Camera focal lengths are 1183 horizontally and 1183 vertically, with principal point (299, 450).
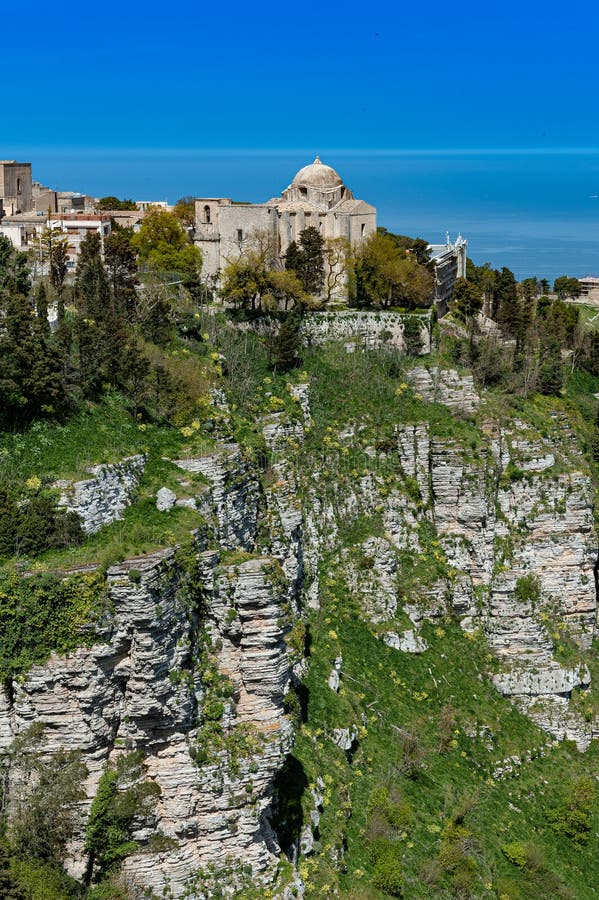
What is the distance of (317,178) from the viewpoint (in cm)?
6009

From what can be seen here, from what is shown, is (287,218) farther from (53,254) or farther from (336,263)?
(53,254)

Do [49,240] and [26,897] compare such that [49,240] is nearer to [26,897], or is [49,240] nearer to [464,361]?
[464,361]

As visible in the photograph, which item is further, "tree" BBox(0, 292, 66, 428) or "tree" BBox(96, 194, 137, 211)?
"tree" BBox(96, 194, 137, 211)

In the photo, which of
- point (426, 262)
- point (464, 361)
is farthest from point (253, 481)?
point (426, 262)

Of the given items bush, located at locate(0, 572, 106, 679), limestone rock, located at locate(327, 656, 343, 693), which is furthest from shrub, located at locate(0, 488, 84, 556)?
limestone rock, located at locate(327, 656, 343, 693)

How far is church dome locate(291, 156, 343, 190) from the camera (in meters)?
60.0

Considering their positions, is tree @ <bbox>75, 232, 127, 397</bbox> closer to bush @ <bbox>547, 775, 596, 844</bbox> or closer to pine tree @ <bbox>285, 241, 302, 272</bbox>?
pine tree @ <bbox>285, 241, 302, 272</bbox>

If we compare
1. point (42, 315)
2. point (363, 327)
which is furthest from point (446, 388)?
point (42, 315)

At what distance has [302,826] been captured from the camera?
3525cm

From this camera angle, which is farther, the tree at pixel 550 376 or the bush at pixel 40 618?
the tree at pixel 550 376

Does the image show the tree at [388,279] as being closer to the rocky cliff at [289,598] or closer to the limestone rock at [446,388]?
the limestone rock at [446,388]

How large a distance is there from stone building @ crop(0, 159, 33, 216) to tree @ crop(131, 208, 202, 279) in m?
13.1

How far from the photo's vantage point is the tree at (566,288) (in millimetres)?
82500

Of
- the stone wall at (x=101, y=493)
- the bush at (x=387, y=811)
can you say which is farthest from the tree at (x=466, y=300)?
the stone wall at (x=101, y=493)
